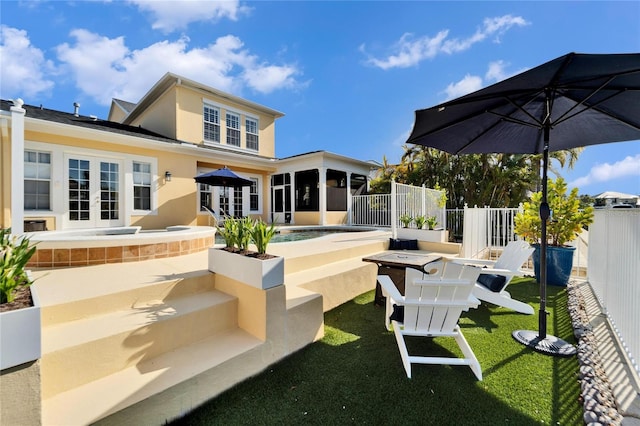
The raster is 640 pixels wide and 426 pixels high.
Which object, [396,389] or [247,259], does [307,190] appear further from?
[396,389]

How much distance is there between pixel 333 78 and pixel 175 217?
33.5 ft

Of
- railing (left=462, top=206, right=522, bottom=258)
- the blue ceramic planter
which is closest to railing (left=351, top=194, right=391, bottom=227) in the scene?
railing (left=462, top=206, right=522, bottom=258)

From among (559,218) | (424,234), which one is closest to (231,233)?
(424,234)

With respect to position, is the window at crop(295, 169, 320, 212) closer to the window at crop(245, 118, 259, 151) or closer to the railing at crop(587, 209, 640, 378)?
the window at crop(245, 118, 259, 151)

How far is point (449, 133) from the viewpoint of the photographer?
4016mm

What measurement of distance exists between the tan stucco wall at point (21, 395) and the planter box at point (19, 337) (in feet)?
0.19

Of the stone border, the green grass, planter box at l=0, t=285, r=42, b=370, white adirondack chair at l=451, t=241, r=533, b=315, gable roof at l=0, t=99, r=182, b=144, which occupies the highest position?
gable roof at l=0, t=99, r=182, b=144

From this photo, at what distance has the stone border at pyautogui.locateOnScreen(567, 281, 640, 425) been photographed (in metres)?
2.04

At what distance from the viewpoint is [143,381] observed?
6.79 ft

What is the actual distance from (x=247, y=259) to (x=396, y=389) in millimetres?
1935

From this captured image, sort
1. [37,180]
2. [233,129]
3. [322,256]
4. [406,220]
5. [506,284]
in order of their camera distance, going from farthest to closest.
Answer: [233,129]
[406,220]
[37,180]
[322,256]
[506,284]

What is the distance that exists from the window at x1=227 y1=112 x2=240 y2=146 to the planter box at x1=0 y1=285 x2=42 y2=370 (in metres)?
12.5

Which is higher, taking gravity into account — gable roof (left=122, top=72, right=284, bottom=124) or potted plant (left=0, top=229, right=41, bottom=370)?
gable roof (left=122, top=72, right=284, bottom=124)

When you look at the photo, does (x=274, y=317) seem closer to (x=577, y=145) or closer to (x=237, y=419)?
(x=237, y=419)
